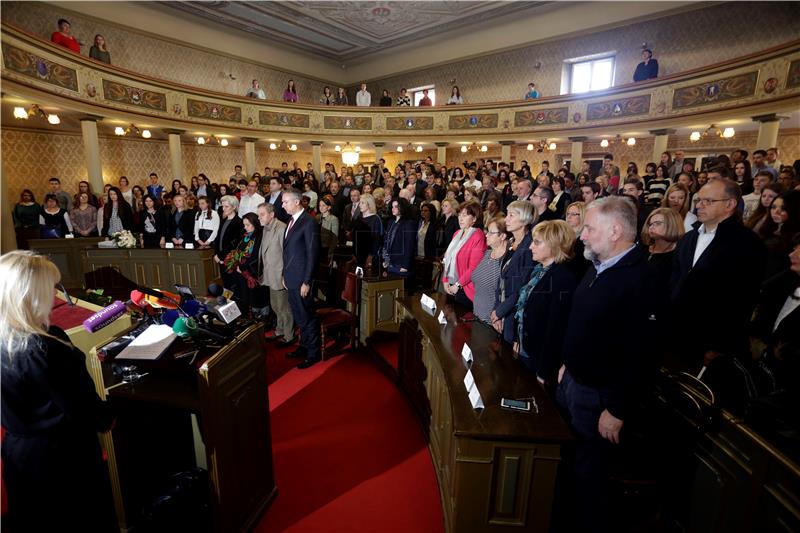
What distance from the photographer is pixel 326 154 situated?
1844 centimetres

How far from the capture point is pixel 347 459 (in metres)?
2.77

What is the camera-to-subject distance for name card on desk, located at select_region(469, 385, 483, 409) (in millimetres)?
1839

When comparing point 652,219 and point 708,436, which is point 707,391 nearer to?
point 708,436

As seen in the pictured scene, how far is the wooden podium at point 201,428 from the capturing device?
1.83 metres

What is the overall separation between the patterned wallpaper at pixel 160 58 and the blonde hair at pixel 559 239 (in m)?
12.8

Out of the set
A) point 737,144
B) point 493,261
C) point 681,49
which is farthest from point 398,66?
point 493,261

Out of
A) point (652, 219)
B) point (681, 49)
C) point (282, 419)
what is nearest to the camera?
point (652, 219)

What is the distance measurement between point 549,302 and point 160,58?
14.9 m

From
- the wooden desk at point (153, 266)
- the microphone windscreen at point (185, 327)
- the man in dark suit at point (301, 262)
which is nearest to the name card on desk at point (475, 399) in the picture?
the microphone windscreen at point (185, 327)

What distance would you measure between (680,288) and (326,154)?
17.7 metres

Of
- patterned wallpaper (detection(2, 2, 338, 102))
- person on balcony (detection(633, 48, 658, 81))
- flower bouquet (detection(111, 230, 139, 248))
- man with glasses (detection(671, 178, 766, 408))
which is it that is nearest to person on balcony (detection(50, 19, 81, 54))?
patterned wallpaper (detection(2, 2, 338, 102))

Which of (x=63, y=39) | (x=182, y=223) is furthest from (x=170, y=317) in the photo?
(x=63, y=39)

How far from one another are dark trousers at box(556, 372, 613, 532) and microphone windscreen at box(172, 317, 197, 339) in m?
2.02

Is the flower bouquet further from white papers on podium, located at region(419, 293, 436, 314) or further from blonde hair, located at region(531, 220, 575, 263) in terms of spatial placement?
blonde hair, located at region(531, 220, 575, 263)
